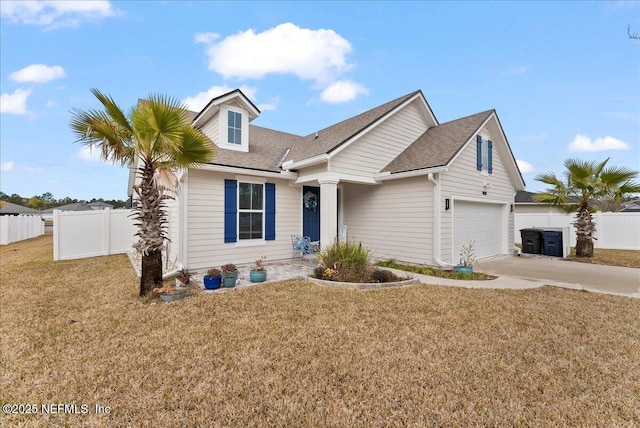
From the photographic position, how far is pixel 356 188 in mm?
11812

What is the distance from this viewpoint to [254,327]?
444 cm

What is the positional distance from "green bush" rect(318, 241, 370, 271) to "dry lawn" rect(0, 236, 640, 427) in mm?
1466

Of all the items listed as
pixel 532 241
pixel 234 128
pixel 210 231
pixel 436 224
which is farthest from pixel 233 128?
pixel 532 241

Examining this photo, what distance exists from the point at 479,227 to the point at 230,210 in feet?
31.8

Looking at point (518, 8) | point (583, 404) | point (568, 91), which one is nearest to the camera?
point (583, 404)

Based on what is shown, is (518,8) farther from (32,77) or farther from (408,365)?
(32,77)

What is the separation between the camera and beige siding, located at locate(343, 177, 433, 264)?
939 centimetres

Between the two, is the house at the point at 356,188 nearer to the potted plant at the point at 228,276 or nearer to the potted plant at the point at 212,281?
the potted plant at the point at 212,281

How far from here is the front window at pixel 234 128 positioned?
33.8 ft

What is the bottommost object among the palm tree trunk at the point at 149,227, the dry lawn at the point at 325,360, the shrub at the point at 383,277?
the dry lawn at the point at 325,360

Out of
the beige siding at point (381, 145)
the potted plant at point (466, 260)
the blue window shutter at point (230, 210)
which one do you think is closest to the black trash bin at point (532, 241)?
the potted plant at point (466, 260)

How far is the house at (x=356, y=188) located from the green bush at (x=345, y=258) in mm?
1429

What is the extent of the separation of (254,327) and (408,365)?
2.39 m

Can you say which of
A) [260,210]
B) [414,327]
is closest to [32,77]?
[260,210]
